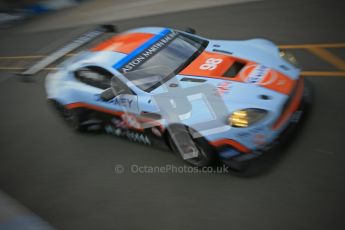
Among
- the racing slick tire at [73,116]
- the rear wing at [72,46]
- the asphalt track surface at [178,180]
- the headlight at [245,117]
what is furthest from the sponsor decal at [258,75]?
the rear wing at [72,46]

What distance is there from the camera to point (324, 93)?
5.05 m

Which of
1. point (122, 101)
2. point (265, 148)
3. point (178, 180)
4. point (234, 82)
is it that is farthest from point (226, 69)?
point (178, 180)

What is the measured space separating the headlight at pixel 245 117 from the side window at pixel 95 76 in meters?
1.94

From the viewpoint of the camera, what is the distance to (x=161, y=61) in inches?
186

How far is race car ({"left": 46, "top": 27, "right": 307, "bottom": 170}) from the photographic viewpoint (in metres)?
3.82

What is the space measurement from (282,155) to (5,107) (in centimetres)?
648

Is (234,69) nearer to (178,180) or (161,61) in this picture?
(161,61)

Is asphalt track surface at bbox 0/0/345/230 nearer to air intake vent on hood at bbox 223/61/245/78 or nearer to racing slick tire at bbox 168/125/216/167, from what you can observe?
racing slick tire at bbox 168/125/216/167

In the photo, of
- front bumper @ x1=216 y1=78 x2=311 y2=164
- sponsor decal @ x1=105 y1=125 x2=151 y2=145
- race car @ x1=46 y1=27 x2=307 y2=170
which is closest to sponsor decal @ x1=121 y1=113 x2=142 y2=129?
race car @ x1=46 y1=27 x2=307 y2=170

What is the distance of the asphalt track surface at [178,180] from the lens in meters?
3.60

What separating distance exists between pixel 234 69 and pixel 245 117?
103 cm

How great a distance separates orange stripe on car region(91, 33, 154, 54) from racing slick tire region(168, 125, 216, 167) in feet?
5.00

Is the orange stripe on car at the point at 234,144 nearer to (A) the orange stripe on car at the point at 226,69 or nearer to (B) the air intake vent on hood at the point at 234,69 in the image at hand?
(A) the orange stripe on car at the point at 226,69

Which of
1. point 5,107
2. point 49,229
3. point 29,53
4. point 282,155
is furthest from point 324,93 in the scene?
point 29,53
